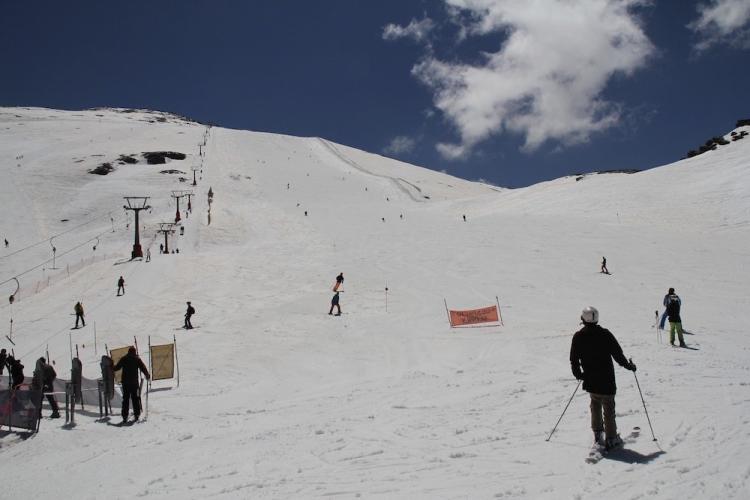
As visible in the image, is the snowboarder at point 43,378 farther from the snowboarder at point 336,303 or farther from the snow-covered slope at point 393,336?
the snowboarder at point 336,303

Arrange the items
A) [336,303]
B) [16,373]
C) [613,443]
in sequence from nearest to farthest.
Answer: [613,443] → [16,373] → [336,303]

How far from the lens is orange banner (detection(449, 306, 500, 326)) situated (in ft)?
67.4

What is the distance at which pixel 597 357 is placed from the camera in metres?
6.61

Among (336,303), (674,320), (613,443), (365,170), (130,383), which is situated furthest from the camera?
(365,170)

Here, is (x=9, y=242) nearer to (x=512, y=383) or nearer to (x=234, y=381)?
(x=234, y=381)

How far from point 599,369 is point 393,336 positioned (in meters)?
13.0

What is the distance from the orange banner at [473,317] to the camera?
67.4 ft

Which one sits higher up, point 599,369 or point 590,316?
point 590,316

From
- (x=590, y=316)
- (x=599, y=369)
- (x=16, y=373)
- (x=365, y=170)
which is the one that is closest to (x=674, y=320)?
(x=599, y=369)

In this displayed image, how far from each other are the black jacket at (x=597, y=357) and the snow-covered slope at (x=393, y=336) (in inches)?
32.8

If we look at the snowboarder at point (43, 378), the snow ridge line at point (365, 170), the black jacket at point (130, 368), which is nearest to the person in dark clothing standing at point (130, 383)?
the black jacket at point (130, 368)

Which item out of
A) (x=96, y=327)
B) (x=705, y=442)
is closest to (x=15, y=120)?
(x=96, y=327)

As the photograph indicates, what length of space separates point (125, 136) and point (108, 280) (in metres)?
84.0

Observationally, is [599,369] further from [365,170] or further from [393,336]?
[365,170]
